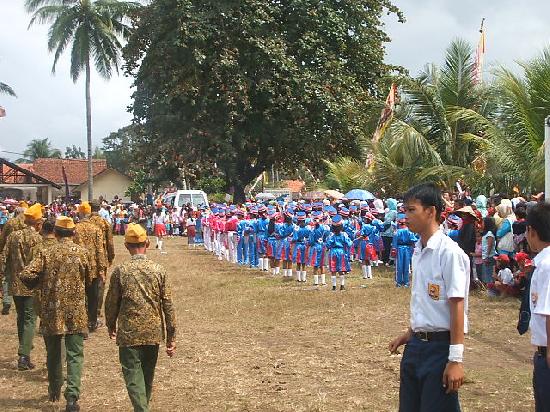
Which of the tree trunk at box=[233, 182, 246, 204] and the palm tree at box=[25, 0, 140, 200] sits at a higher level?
the palm tree at box=[25, 0, 140, 200]

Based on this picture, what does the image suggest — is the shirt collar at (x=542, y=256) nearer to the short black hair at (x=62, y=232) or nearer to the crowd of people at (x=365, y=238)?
the short black hair at (x=62, y=232)

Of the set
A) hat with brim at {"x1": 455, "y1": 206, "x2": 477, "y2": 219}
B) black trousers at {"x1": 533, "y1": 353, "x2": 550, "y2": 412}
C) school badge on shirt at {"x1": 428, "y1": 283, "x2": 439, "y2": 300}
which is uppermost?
hat with brim at {"x1": 455, "y1": 206, "x2": 477, "y2": 219}

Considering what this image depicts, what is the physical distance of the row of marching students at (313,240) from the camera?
15117 mm

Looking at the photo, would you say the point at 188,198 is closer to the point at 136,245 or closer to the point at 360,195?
the point at 360,195

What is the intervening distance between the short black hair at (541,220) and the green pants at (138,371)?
3389mm

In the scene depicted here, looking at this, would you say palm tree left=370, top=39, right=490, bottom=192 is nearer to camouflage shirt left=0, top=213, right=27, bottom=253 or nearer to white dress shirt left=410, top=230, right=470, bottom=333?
camouflage shirt left=0, top=213, right=27, bottom=253

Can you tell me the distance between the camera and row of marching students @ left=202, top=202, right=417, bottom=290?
49.6 ft

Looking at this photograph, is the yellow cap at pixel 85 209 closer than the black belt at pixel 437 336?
No

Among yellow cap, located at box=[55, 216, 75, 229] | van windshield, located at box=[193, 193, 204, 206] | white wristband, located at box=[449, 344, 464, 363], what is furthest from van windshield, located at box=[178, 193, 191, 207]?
white wristband, located at box=[449, 344, 464, 363]

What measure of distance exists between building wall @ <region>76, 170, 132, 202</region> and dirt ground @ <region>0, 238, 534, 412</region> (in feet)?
165

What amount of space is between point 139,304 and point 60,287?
1395mm

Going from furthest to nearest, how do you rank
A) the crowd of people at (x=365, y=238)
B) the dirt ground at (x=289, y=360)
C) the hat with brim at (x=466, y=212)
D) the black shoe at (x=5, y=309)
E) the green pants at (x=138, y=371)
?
the hat with brim at (x=466, y=212) < the crowd of people at (x=365, y=238) < the black shoe at (x=5, y=309) < the dirt ground at (x=289, y=360) < the green pants at (x=138, y=371)

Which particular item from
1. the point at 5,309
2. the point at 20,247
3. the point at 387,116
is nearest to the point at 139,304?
the point at 20,247

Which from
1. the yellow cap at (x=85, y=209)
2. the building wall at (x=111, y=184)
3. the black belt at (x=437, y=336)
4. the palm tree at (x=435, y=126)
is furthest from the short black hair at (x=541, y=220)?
the building wall at (x=111, y=184)
